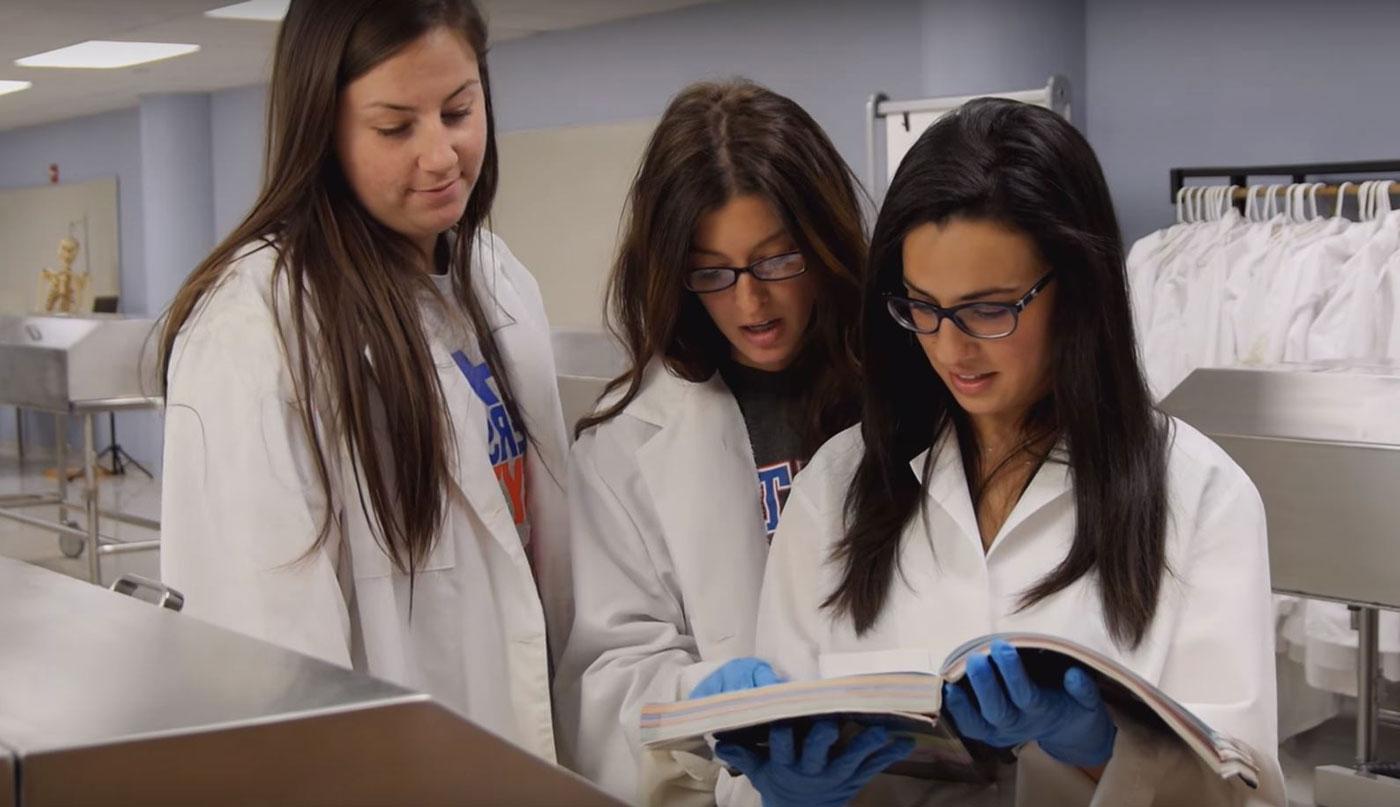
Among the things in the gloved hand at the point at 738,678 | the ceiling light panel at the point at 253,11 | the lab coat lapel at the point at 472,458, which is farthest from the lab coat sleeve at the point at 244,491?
the ceiling light panel at the point at 253,11

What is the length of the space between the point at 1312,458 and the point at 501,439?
4.42ft

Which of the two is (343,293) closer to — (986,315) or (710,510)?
(710,510)

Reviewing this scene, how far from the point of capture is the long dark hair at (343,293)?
151cm

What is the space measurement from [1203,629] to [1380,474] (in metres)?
1.18

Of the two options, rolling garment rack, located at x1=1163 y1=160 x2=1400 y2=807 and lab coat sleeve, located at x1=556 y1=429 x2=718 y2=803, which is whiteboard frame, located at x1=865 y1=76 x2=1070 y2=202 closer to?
rolling garment rack, located at x1=1163 y1=160 x2=1400 y2=807

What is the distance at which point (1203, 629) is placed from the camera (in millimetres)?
1287

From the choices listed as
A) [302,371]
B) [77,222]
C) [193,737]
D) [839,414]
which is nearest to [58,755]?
[193,737]

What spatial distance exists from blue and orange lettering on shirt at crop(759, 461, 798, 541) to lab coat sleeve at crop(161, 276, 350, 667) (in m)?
0.48

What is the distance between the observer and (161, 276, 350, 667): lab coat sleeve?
147 centimetres

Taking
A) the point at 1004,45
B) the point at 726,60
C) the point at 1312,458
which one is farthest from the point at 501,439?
the point at 726,60

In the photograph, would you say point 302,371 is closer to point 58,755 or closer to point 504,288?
point 504,288

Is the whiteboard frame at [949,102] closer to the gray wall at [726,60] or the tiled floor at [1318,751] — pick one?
the gray wall at [726,60]

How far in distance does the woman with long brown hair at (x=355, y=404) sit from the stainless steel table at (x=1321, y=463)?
1.34 m

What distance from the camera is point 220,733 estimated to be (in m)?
0.62
